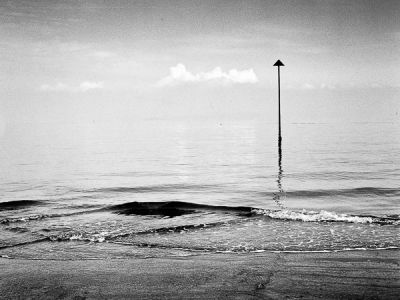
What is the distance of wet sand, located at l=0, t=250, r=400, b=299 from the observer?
5387 mm

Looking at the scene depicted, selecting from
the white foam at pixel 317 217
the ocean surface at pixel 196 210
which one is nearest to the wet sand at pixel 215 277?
the ocean surface at pixel 196 210

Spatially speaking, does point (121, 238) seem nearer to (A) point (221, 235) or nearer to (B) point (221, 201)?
(A) point (221, 235)

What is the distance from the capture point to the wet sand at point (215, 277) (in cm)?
539

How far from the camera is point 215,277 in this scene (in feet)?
19.8

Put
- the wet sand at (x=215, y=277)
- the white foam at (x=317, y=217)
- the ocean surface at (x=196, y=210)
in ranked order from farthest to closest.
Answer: the white foam at (x=317, y=217)
the ocean surface at (x=196, y=210)
the wet sand at (x=215, y=277)

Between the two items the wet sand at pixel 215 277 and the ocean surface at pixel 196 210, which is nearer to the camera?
the wet sand at pixel 215 277

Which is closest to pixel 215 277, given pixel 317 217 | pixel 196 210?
pixel 317 217

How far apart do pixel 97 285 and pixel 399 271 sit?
525 cm

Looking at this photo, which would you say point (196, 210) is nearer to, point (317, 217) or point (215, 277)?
point (317, 217)

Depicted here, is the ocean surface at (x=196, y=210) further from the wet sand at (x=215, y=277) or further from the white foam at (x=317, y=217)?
the wet sand at (x=215, y=277)

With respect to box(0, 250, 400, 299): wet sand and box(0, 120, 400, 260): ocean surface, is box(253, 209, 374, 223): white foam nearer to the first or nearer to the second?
box(0, 120, 400, 260): ocean surface

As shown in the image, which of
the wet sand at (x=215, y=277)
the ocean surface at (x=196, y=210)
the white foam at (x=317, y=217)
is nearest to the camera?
the wet sand at (x=215, y=277)

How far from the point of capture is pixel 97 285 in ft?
19.1

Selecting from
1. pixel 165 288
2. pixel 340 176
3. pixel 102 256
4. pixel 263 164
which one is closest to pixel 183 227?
pixel 102 256
